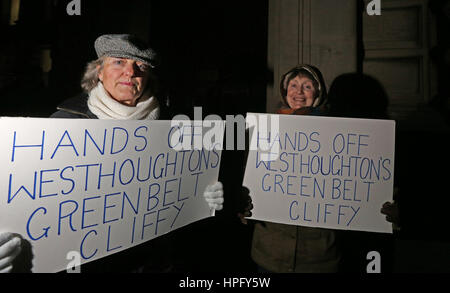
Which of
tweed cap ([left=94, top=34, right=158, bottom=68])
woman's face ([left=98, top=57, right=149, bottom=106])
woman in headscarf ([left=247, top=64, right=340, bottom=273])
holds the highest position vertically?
tweed cap ([left=94, top=34, right=158, bottom=68])

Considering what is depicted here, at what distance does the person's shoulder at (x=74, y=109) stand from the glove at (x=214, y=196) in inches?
29.4

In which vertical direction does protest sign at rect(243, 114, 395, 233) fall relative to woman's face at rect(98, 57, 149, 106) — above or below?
below

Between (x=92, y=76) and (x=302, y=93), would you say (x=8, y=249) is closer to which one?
(x=92, y=76)

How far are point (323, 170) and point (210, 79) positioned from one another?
236 centimetres

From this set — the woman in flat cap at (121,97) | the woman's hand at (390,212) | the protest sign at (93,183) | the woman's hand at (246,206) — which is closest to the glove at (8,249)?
the protest sign at (93,183)

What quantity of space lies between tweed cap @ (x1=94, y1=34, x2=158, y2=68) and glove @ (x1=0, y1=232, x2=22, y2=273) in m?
0.93

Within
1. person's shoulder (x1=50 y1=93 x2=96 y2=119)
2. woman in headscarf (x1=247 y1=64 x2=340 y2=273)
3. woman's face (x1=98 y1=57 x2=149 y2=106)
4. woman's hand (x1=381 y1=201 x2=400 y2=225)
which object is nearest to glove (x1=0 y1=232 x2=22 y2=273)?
person's shoulder (x1=50 y1=93 x2=96 y2=119)

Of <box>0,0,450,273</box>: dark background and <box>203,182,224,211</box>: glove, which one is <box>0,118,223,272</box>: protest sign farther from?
<box>0,0,450,273</box>: dark background

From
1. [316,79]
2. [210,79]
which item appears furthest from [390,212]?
[210,79]

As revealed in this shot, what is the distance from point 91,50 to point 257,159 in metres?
2.93

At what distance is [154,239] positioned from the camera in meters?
1.44

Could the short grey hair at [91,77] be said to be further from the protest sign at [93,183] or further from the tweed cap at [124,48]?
the protest sign at [93,183]

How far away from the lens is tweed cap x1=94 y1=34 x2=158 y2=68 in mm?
1310
